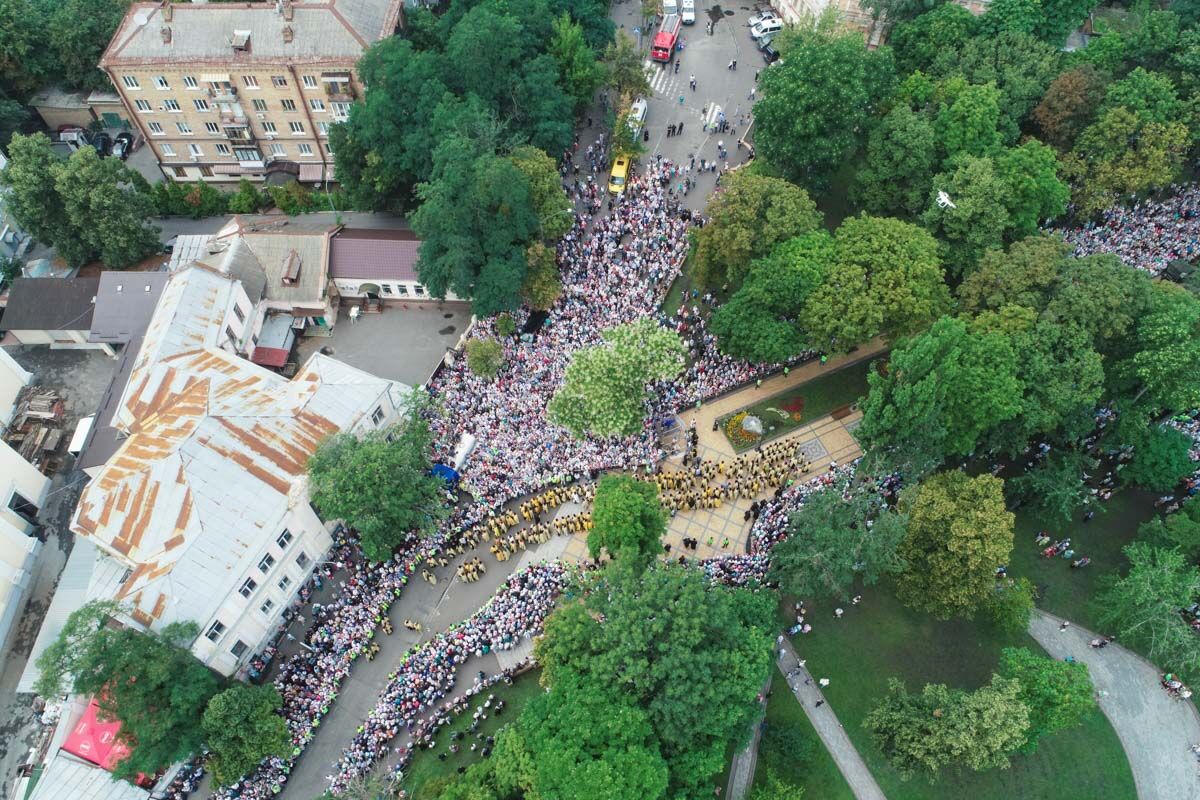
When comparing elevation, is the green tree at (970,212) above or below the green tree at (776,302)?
above

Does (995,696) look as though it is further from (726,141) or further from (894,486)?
(726,141)

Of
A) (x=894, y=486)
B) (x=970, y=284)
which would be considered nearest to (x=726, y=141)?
(x=970, y=284)

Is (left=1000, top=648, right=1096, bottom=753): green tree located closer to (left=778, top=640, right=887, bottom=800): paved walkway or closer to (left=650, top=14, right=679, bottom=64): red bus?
(left=778, top=640, right=887, bottom=800): paved walkway

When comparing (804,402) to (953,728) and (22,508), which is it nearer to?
(953,728)

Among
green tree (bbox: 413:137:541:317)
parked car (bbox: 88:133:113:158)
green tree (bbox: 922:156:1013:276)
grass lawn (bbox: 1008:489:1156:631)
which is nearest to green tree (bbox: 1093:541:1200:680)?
grass lawn (bbox: 1008:489:1156:631)

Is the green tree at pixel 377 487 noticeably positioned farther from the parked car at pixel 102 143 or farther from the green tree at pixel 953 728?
the parked car at pixel 102 143

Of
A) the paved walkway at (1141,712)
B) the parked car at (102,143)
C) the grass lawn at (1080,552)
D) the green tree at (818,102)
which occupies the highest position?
the green tree at (818,102)

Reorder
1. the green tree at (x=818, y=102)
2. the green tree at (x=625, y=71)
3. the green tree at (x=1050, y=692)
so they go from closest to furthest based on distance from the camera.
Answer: the green tree at (x=1050, y=692), the green tree at (x=818, y=102), the green tree at (x=625, y=71)

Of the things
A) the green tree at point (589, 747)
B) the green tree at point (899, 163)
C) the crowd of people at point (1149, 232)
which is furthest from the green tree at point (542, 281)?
the crowd of people at point (1149, 232)
